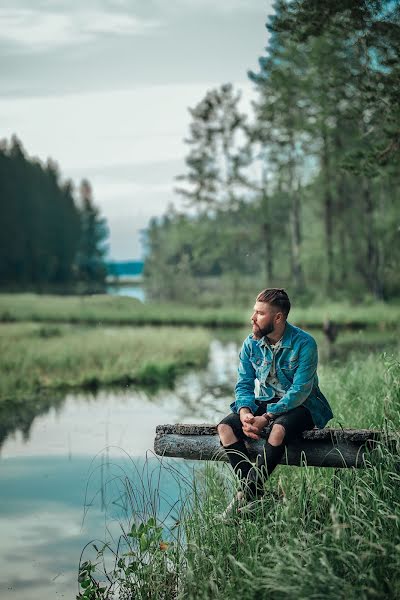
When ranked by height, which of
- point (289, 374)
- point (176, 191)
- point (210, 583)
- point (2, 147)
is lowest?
point (210, 583)

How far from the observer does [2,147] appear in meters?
47.3

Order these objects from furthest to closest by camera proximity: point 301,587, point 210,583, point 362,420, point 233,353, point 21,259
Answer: point 21,259
point 233,353
point 362,420
point 210,583
point 301,587

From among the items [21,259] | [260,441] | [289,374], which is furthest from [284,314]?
[21,259]

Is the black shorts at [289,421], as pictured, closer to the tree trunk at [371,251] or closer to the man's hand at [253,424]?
the man's hand at [253,424]

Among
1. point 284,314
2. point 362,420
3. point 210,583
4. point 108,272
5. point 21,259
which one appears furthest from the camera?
point 108,272

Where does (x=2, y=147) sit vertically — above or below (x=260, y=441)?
above

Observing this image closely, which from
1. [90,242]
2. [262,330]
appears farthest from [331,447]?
[90,242]

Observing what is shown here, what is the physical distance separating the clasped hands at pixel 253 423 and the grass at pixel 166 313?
20.3 m

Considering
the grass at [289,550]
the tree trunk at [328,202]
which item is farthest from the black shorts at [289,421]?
the tree trunk at [328,202]

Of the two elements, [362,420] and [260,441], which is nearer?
[260,441]

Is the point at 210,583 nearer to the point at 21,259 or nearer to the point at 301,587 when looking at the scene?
the point at 301,587

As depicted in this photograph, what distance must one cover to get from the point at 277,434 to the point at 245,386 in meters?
0.39

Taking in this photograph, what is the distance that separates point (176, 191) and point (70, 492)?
102ft

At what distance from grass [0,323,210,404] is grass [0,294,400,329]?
7331 millimetres
